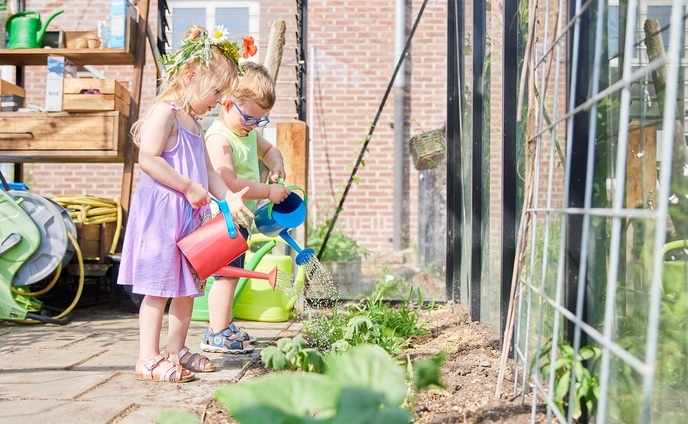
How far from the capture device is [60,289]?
3.99 metres

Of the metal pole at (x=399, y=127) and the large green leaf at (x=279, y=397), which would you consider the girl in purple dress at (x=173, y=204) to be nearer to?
the large green leaf at (x=279, y=397)

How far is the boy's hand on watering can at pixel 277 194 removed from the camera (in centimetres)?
272

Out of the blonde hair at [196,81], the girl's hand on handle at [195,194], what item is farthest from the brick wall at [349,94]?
the girl's hand on handle at [195,194]

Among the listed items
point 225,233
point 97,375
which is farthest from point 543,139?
point 97,375

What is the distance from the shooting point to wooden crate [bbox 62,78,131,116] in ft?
12.9

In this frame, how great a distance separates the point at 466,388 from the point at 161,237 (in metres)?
1.06

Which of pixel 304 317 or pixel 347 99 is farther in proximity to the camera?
pixel 347 99

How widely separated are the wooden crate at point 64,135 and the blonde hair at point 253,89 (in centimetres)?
141

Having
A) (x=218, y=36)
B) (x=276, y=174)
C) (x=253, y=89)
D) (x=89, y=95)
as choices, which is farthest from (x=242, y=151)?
(x=89, y=95)

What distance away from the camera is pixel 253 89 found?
2.80m

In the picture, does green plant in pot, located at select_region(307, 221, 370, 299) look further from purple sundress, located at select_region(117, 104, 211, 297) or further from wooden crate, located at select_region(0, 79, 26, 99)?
purple sundress, located at select_region(117, 104, 211, 297)

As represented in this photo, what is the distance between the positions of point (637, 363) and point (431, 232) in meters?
5.11

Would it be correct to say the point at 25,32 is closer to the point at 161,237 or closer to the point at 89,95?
the point at 89,95

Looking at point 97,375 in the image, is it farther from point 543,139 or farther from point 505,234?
point 543,139
